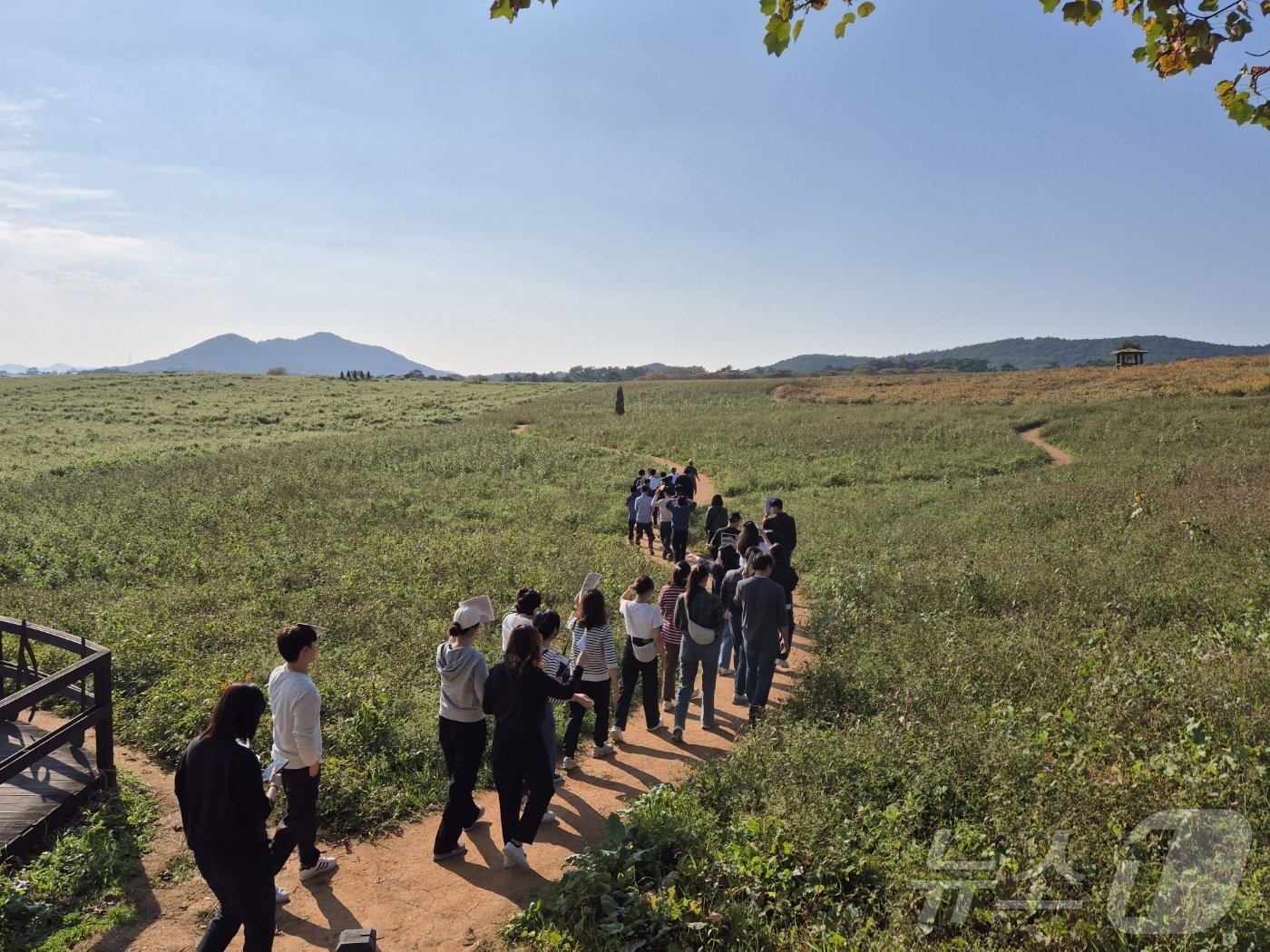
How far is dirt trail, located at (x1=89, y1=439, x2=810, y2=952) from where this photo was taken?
5438 mm

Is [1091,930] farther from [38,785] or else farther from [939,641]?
[38,785]

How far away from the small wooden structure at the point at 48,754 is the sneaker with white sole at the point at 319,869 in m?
2.38

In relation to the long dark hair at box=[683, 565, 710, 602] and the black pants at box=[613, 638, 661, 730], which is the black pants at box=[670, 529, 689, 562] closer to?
the long dark hair at box=[683, 565, 710, 602]

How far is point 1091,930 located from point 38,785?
8.75 metres

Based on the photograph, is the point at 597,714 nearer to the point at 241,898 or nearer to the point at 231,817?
the point at 241,898

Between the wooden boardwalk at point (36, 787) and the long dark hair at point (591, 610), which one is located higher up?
the long dark hair at point (591, 610)

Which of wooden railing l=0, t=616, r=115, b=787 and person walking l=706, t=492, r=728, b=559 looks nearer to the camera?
wooden railing l=0, t=616, r=115, b=787

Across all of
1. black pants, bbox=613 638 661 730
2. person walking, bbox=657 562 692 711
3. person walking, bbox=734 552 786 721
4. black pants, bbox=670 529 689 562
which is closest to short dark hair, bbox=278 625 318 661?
black pants, bbox=613 638 661 730

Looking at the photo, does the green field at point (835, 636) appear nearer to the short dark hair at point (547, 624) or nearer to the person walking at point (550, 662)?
the person walking at point (550, 662)

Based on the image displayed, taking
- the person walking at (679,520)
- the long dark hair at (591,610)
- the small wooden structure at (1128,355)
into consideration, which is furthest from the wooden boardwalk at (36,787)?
the small wooden structure at (1128,355)

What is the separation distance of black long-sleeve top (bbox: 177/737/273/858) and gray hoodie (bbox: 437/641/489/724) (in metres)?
1.95

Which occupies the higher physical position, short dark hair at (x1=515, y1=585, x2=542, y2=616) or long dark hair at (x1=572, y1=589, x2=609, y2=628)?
short dark hair at (x1=515, y1=585, x2=542, y2=616)

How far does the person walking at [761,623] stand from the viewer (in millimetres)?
8531

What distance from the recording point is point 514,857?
610 centimetres
